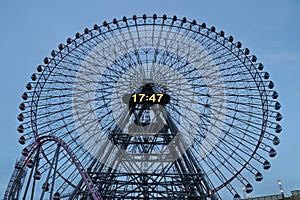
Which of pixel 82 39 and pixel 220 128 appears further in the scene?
pixel 82 39

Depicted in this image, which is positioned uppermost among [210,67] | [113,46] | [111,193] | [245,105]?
[113,46]

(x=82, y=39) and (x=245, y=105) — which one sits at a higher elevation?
(x=82, y=39)

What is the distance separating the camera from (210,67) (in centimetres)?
2480

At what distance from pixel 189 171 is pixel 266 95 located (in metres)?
6.99

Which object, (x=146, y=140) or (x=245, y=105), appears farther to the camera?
(x=146, y=140)

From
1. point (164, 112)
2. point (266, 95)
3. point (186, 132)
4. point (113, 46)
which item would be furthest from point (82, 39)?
point (266, 95)

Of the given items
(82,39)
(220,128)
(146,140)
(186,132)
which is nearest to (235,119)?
(220,128)

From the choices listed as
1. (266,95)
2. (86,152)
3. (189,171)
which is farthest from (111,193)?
(266,95)

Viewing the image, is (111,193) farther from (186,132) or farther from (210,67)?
(210,67)

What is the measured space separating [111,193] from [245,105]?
10.5m

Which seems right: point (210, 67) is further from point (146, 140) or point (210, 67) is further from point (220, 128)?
point (146, 140)

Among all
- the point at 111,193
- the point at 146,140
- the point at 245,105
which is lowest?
the point at 111,193

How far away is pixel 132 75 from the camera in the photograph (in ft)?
85.7

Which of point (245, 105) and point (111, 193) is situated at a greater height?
point (245, 105)
